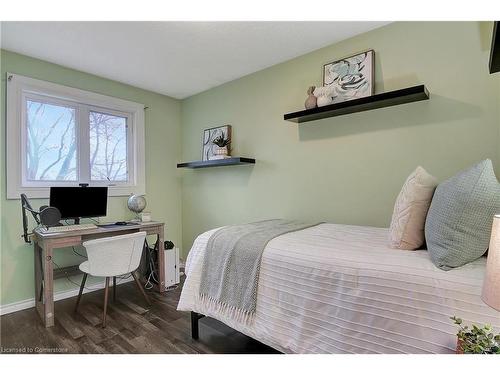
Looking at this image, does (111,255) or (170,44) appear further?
(170,44)

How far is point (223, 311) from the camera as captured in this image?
1.75 m

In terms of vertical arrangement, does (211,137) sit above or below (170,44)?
below

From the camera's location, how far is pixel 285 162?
9.30 feet

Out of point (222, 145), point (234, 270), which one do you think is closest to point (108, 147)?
point (222, 145)

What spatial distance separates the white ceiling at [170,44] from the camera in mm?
2182

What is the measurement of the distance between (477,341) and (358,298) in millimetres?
437

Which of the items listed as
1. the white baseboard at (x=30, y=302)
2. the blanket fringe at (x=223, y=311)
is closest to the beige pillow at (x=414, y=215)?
the blanket fringe at (x=223, y=311)

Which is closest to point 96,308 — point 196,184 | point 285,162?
point 196,184

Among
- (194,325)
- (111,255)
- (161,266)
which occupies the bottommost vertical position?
(194,325)

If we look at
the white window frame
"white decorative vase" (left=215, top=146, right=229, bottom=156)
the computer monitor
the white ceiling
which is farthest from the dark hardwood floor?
the white ceiling

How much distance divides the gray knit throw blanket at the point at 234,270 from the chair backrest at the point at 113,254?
0.90 m

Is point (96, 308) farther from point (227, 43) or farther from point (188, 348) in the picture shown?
point (227, 43)

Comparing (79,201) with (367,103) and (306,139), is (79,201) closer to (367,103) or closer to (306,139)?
(306,139)
